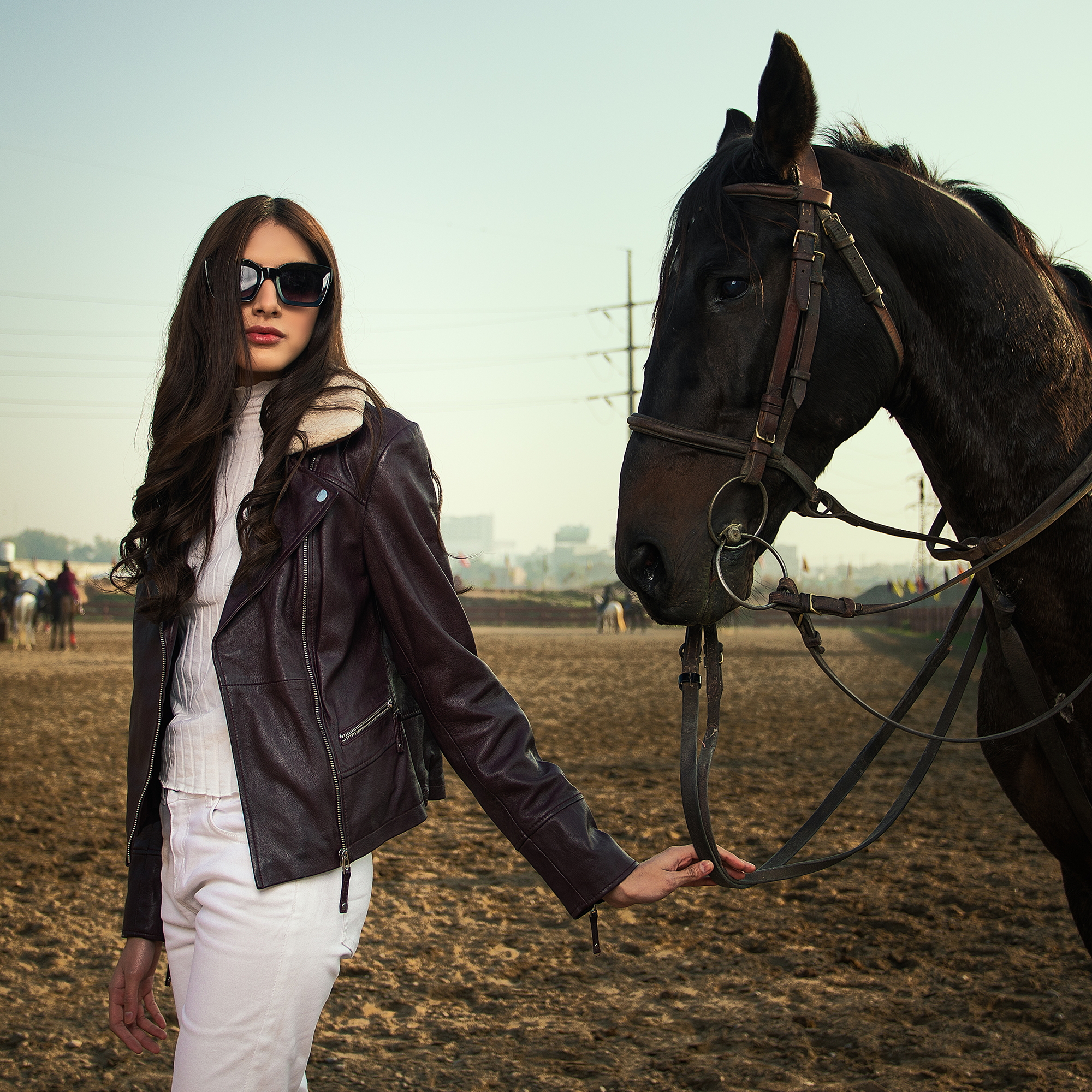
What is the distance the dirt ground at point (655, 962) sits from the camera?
291 centimetres

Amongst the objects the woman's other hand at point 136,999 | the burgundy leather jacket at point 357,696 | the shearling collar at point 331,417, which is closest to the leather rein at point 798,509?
the burgundy leather jacket at point 357,696

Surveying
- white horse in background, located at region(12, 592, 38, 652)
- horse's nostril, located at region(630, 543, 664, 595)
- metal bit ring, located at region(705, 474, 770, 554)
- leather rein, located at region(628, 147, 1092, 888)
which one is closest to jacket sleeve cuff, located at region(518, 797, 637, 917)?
leather rein, located at region(628, 147, 1092, 888)

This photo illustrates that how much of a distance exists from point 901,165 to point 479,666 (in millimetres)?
1393

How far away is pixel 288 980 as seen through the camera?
1.39 m

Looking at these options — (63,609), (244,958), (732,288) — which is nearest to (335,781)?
(244,958)

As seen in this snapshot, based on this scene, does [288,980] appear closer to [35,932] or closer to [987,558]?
[987,558]

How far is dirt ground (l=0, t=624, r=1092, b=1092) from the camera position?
2906 mm

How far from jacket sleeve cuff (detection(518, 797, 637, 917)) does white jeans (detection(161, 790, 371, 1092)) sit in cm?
30

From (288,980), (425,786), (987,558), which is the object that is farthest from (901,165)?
(288,980)

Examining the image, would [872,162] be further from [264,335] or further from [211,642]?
[211,642]

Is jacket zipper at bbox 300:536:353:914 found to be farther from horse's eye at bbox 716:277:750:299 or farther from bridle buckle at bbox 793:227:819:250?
bridle buckle at bbox 793:227:819:250

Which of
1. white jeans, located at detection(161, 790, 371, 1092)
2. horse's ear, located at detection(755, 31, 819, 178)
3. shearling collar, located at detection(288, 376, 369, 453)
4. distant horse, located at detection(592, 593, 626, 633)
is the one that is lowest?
distant horse, located at detection(592, 593, 626, 633)

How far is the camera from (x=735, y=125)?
2.15 m

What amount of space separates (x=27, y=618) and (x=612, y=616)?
2001 centimetres
